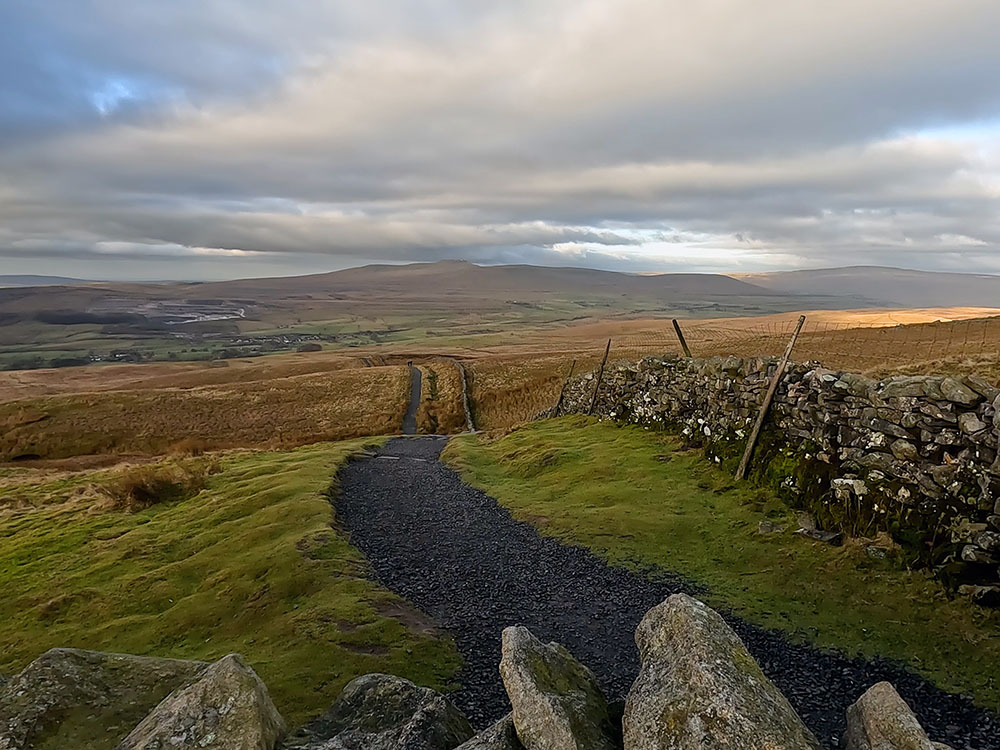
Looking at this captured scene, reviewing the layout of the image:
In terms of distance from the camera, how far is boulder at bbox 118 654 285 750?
229 inches

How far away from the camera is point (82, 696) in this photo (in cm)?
710

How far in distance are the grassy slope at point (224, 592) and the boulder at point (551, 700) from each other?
147 inches

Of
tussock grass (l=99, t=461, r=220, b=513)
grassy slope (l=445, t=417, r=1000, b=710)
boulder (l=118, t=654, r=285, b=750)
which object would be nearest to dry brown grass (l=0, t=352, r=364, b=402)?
tussock grass (l=99, t=461, r=220, b=513)

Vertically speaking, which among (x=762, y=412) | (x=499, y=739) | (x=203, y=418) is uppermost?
(x=762, y=412)

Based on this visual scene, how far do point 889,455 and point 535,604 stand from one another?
8163 mm

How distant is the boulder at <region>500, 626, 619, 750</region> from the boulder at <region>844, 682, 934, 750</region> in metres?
2.37

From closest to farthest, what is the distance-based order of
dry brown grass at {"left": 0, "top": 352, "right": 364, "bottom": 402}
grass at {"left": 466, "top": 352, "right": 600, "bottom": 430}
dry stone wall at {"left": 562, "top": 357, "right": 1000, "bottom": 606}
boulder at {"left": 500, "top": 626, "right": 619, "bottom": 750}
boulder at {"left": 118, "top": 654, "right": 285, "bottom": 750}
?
boulder at {"left": 500, "top": 626, "right": 619, "bottom": 750} < boulder at {"left": 118, "top": 654, "right": 285, "bottom": 750} < dry stone wall at {"left": 562, "top": 357, "right": 1000, "bottom": 606} < grass at {"left": 466, "top": 352, "right": 600, "bottom": 430} < dry brown grass at {"left": 0, "top": 352, "right": 364, "bottom": 402}

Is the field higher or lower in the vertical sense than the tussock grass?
lower

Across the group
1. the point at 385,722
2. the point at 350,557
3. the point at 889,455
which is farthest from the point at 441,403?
the point at 385,722

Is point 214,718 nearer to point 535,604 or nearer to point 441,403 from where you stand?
point 535,604

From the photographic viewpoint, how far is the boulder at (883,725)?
214 inches

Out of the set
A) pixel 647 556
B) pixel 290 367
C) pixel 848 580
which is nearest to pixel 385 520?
pixel 647 556

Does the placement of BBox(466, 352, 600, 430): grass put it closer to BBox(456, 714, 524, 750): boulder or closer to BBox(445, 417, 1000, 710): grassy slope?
BBox(445, 417, 1000, 710): grassy slope

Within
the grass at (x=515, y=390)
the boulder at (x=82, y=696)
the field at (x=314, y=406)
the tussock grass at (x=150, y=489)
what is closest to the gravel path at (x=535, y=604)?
the boulder at (x=82, y=696)
